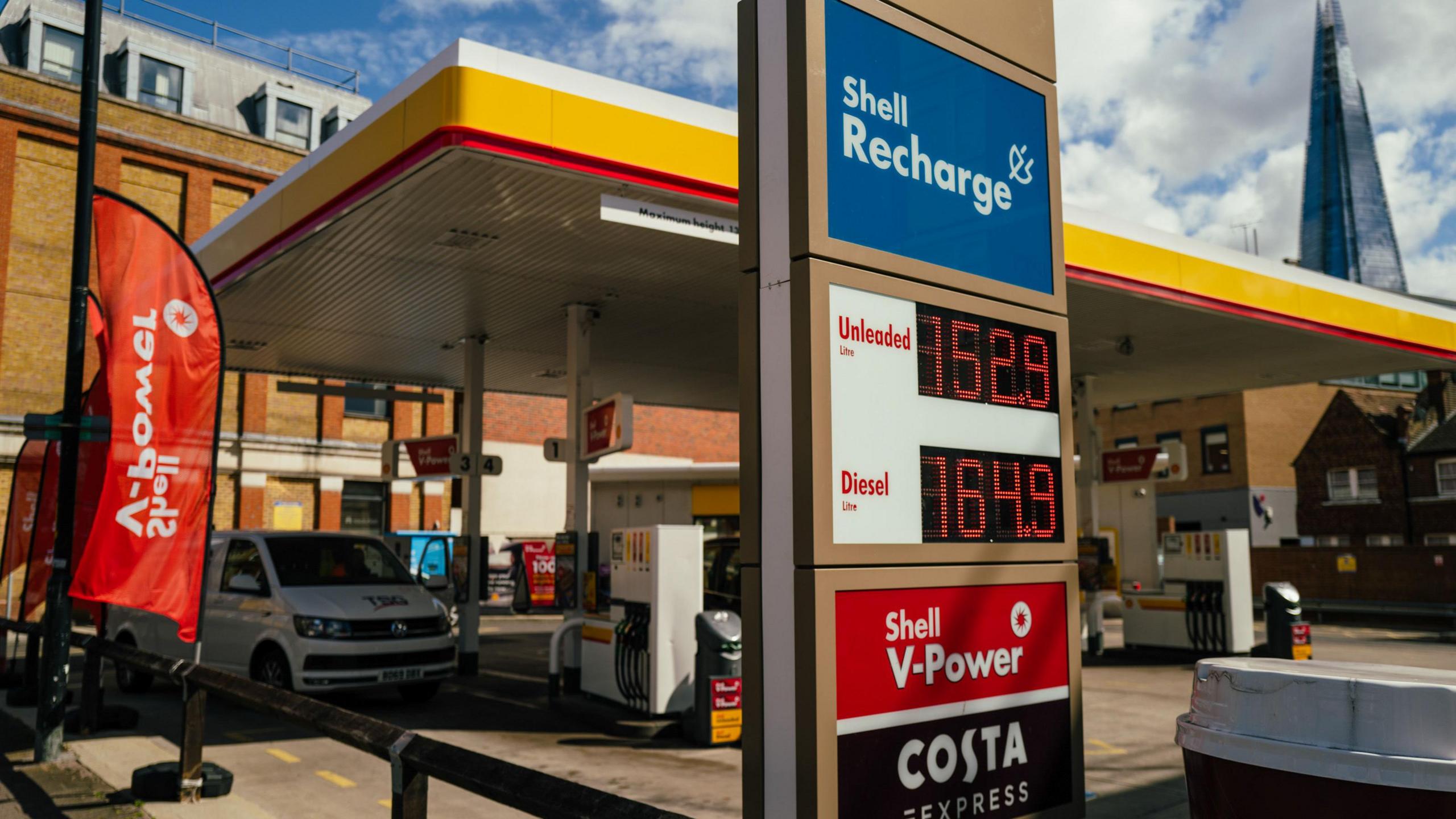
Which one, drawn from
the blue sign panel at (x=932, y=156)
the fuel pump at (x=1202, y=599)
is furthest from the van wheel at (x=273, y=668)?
the fuel pump at (x=1202, y=599)

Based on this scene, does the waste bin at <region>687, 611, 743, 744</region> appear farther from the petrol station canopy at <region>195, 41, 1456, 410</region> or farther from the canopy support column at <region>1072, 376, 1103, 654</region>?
the canopy support column at <region>1072, 376, 1103, 654</region>

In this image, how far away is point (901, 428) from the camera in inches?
130

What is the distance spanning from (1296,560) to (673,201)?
89.1 ft

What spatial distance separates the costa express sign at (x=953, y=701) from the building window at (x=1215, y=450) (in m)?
42.7

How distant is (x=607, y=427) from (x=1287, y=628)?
9430 millimetres

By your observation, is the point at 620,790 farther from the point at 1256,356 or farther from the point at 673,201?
the point at 1256,356

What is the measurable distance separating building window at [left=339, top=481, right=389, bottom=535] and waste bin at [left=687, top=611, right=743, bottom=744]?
2261cm

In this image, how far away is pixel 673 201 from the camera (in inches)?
374

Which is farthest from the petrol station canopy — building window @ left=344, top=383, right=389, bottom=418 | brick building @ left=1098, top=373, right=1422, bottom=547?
brick building @ left=1098, top=373, right=1422, bottom=547

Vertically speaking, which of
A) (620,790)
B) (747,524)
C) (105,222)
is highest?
(105,222)

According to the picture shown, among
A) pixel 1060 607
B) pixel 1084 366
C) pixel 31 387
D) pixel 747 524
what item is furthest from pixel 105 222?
pixel 31 387

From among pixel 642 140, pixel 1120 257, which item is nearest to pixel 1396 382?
pixel 1120 257

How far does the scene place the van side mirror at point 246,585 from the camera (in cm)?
1112

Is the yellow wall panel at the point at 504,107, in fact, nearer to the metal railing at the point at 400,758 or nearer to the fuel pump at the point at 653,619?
the fuel pump at the point at 653,619
